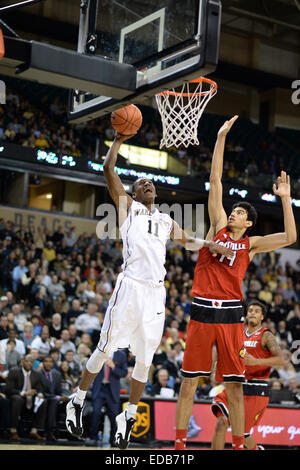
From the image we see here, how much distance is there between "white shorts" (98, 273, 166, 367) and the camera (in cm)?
550

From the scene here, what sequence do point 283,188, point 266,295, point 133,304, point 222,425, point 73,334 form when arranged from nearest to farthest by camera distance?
1. point 133,304
2. point 283,188
3. point 222,425
4. point 73,334
5. point 266,295

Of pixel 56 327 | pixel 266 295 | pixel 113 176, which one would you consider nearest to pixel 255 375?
pixel 113 176

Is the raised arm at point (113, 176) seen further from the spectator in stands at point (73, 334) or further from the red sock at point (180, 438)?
the spectator in stands at point (73, 334)

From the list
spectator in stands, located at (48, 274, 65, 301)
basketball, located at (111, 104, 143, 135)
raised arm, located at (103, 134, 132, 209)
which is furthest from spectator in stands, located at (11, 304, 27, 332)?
basketball, located at (111, 104, 143, 135)

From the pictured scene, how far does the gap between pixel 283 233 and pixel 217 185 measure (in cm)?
76

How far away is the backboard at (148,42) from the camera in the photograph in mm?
4957

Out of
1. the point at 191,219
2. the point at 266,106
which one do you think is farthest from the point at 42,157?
the point at 266,106

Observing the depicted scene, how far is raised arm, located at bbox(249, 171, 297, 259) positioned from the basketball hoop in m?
1.36

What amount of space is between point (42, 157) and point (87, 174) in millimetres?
1214

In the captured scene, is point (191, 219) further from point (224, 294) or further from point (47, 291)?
point (224, 294)

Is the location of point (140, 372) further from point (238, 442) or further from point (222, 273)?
point (222, 273)

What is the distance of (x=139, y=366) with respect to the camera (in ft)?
18.4

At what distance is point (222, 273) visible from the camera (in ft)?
20.0

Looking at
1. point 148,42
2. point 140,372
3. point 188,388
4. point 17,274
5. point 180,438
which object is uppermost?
point 148,42
